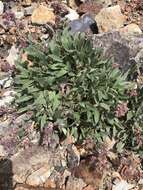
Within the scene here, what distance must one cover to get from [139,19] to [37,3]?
184 centimetres

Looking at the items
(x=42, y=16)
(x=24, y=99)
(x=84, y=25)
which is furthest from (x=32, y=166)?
(x=42, y=16)

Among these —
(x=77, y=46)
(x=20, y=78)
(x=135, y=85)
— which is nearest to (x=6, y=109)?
(x=20, y=78)

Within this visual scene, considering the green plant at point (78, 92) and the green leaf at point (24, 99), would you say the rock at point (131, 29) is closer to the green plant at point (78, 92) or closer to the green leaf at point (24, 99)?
the green plant at point (78, 92)

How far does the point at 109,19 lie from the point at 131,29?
448mm

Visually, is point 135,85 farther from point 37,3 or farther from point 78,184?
point 37,3

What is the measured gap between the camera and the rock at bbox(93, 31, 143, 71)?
25.5ft

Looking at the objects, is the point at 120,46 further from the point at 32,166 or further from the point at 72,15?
the point at 32,166

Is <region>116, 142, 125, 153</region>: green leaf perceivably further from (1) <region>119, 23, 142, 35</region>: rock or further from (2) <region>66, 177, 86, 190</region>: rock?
(1) <region>119, 23, 142, 35</region>: rock

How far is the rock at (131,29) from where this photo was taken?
8188 mm

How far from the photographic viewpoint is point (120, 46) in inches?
311

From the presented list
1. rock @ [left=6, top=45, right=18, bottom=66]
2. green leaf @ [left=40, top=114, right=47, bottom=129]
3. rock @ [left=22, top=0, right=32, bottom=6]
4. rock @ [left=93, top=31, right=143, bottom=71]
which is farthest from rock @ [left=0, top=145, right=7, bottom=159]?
rock @ [left=22, top=0, right=32, bottom=6]

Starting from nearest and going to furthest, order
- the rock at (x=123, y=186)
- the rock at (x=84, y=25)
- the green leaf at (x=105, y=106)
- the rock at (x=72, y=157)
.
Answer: the rock at (x=123, y=186), the green leaf at (x=105, y=106), the rock at (x=72, y=157), the rock at (x=84, y=25)

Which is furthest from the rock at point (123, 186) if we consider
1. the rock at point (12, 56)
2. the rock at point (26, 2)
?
the rock at point (26, 2)

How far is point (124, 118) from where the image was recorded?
7.29m
